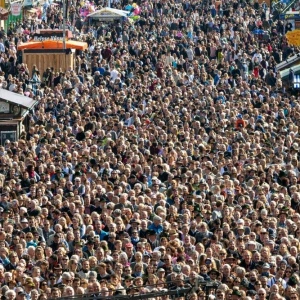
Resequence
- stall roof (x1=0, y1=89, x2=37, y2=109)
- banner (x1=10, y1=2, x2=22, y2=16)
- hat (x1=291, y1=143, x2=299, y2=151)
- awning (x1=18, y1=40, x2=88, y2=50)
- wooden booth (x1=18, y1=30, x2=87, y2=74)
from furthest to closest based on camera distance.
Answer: banner (x1=10, y1=2, x2=22, y2=16), awning (x1=18, y1=40, x2=88, y2=50), wooden booth (x1=18, y1=30, x2=87, y2=74), stall roof (x1=0, y1=89, x2=37, y2=109), hat (x1=291, y1=143, x2=299, y2=151)

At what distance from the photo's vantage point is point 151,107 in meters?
37.3

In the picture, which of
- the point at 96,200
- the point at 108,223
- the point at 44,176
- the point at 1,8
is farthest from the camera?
the point at 1,8

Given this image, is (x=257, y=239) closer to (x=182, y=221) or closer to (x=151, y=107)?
(x=182, y=221)

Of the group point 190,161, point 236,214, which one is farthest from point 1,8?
point 236,214

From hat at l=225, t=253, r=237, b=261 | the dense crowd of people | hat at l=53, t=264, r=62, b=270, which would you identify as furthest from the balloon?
hat at l=53, t=264, r=62, b=270

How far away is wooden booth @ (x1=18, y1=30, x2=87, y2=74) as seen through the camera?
1838 inches

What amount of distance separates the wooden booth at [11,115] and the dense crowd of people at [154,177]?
315 millimetres

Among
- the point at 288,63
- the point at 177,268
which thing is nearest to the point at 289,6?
the point at 288,63

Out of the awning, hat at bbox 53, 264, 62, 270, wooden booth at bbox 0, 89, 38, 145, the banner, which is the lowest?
hat at bbox 53, 264, 62, 270

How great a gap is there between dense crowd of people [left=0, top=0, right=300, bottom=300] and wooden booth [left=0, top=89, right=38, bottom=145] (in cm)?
32

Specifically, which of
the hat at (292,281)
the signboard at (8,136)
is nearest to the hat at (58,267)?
the hat at (292,281)

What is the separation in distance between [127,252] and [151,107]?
14129 millimetres

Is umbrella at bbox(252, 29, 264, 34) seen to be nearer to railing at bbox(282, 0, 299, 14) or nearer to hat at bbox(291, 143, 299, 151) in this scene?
railing at bbox(282, 0, 299, 14)

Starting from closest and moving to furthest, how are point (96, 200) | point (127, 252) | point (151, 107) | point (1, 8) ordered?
point (127, 252) < point (96, 200) < point (151, 107) < point (1, 8)
